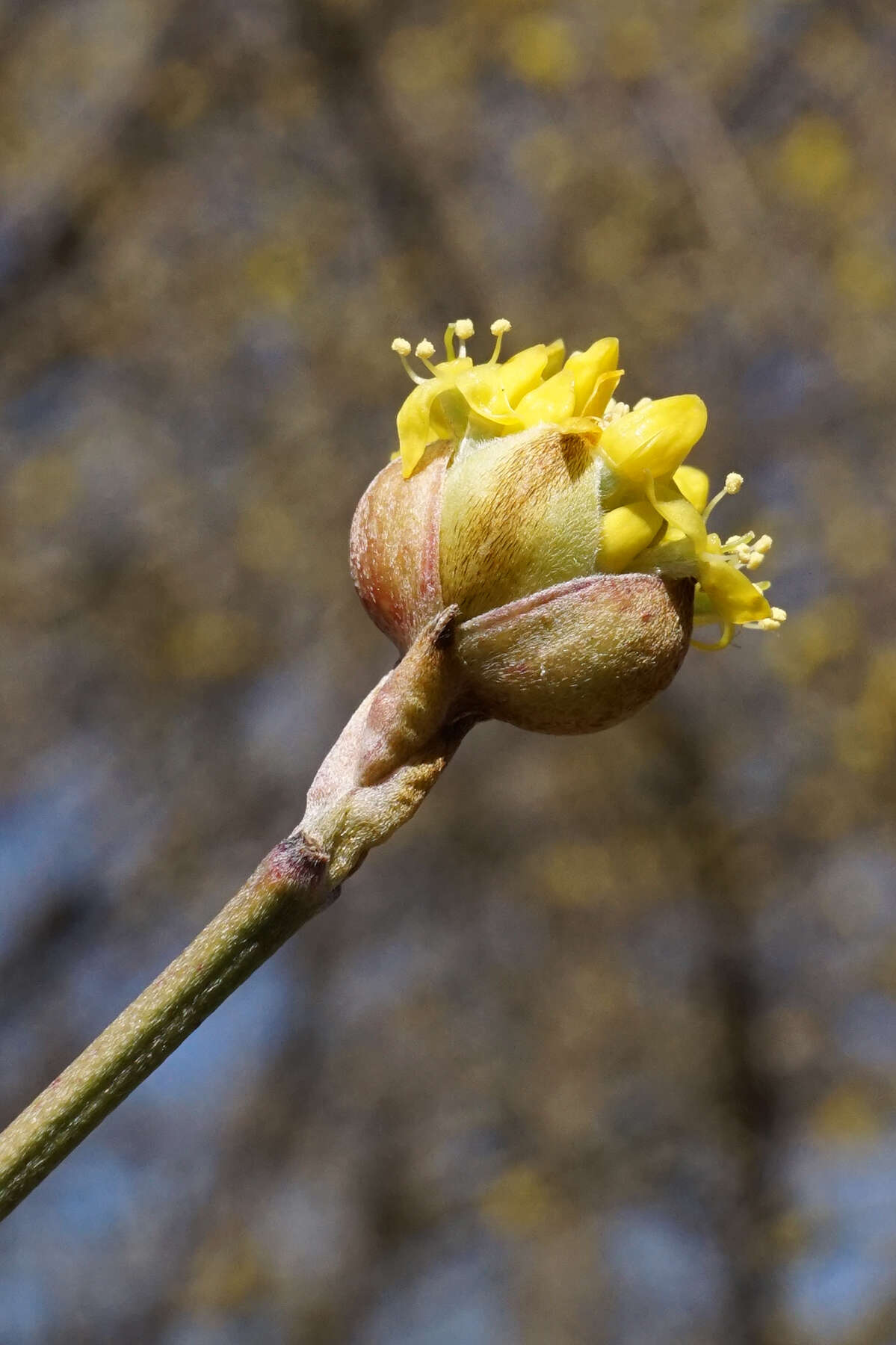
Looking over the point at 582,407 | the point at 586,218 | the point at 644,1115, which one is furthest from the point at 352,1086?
the point at 582,407

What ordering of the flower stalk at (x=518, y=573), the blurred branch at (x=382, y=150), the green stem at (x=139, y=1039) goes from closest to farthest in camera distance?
the green stem at (x=139, y=1039) < the flower stalk at (x=518, y=573) < the blurred branch at (x=382, y=150)

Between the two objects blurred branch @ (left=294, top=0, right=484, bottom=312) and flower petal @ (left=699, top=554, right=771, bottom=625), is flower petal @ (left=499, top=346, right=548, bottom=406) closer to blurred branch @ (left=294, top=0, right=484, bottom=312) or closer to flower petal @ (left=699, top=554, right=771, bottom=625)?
flower petal @ (left=699, top=554, right=771, bottom=625)

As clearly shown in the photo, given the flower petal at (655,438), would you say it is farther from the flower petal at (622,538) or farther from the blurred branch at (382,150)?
the blurred branch at (382,150)

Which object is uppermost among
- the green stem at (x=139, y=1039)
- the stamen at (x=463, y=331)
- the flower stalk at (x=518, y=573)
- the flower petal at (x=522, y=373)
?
the stamen at (x=463, y=331)

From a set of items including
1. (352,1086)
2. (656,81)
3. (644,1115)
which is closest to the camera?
(656,81)

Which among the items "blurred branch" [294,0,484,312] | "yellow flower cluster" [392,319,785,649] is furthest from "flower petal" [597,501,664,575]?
"blurred branch" [294,0,484,312]

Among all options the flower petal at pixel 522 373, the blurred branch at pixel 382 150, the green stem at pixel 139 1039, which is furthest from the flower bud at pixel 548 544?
the blurred branch at pixel 382 150

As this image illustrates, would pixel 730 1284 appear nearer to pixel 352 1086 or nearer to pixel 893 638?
pixel 352 1086
